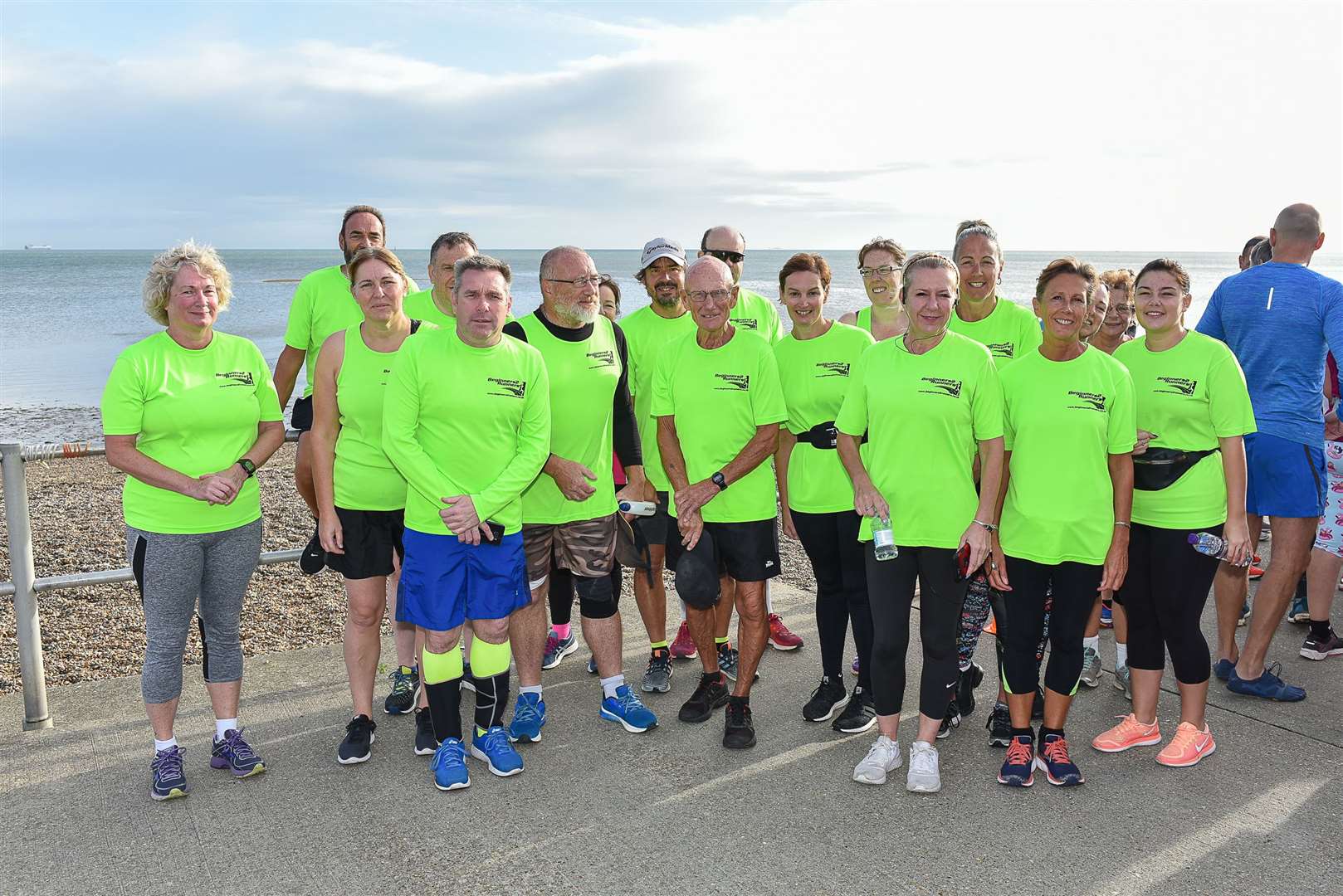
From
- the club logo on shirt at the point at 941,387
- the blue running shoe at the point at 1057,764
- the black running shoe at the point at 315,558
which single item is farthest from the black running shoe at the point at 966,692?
the black running shoe at the point at 315,558

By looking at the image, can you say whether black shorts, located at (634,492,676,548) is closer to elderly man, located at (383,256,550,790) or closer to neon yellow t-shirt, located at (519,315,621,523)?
neon yellow t-shirt, located at (519,315,621,523)

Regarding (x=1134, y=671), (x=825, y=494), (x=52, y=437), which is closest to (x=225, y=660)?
(x=825, y=494)

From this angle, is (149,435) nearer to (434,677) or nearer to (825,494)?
(434,677)

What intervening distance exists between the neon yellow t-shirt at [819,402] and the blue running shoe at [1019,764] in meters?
1.08

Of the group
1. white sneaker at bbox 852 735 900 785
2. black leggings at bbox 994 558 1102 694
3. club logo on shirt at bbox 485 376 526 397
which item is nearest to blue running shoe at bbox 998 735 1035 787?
black leggings at bbox 994 558 1102 694

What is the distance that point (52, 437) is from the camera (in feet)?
45.8

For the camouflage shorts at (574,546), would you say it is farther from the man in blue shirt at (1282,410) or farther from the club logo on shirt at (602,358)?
the man in blue shirt at (1282,410)

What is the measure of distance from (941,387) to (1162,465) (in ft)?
3.21

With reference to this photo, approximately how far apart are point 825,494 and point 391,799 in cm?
201

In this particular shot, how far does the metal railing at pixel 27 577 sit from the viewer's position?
3.88 m

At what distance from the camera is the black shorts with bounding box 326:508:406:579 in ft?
12.5

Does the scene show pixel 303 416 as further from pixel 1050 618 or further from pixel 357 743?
pixel 1050 618

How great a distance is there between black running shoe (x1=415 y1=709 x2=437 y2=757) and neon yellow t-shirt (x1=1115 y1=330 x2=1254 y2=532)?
2831 millimetres

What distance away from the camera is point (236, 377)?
3.64 meters
